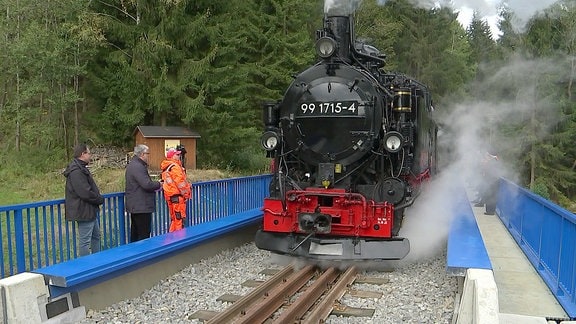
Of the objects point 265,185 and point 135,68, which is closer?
point 265,185

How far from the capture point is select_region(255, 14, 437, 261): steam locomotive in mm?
6504

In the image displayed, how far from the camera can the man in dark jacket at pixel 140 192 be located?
655 cm

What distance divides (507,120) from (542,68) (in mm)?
3401

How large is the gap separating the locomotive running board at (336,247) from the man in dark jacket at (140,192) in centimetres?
152

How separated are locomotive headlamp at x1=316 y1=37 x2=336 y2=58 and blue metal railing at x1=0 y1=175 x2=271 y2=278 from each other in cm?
295

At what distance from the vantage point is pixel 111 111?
854 inches

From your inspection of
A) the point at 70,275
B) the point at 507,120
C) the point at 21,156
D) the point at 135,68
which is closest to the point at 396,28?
the point at 507,120

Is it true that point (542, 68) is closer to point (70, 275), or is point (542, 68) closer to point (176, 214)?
point (176, 214)

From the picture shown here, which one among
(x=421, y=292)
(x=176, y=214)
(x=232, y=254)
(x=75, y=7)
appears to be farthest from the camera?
(x=75, y=7)

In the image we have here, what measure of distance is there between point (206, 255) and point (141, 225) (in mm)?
1039

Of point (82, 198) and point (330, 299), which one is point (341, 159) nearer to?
point (330, 299)

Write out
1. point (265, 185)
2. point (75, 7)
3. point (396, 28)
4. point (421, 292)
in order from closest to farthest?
point (421, 292), point (265, 185), point (75, 7), point (396, 28)

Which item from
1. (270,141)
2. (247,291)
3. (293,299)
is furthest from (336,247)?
(270,141)

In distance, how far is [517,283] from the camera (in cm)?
627
